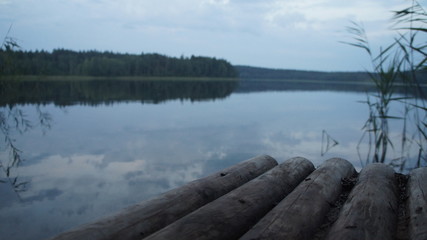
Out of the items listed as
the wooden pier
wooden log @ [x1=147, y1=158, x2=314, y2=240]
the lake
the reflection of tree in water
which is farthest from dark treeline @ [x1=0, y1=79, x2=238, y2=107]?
wooden log @ [x1=147, y1=158, x2=314, y2=240]

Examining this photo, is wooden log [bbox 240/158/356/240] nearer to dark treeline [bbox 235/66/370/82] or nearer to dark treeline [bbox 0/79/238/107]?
dark treeline [bbox 0/79/238/107]

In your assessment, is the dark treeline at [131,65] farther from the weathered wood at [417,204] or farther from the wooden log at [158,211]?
the weathered wood at [417,204]

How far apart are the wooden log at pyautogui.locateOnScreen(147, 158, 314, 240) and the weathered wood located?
3.10ft

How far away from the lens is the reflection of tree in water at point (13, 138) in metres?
4.78

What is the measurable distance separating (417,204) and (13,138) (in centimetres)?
790

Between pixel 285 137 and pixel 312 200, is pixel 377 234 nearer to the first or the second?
pixel 312 200

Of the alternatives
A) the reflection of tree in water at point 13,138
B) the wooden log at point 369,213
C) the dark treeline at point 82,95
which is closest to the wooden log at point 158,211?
the wooden log at point 369,213

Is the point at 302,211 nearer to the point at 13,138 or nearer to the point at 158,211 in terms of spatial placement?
the point at 158,211

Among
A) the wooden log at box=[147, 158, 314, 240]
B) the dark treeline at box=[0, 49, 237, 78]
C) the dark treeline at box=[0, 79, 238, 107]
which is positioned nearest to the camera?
the wooden log at box=[147, 158, 314, 240]

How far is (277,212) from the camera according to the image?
2199 millimetres

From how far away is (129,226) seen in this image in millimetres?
2018

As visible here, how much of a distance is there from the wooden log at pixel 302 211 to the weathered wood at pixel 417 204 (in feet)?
1.84

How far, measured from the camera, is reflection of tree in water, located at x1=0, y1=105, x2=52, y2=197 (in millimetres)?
4777

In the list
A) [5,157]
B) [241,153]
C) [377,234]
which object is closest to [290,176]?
[377,234]
